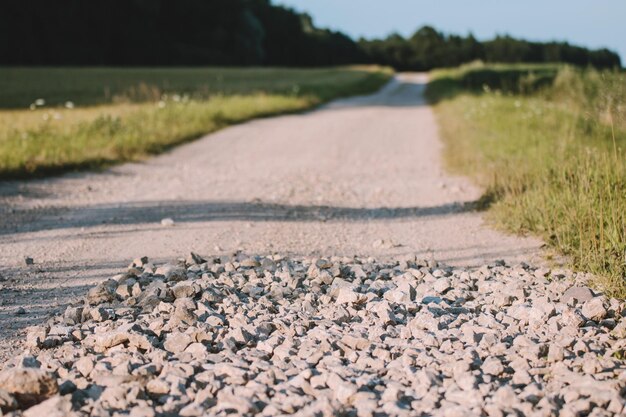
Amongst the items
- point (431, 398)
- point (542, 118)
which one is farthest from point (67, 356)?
point (542, 118)

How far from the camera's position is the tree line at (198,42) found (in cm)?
4859

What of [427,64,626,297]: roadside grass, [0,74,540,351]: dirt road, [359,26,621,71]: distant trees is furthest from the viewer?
[359,26,621,71]: distant trees

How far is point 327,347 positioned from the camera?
3723 millimetres

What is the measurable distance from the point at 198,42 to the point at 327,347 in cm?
6419

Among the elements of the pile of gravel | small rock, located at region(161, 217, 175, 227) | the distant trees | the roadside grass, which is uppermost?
the distant trees

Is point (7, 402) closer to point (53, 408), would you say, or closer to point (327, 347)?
point (53, 408)

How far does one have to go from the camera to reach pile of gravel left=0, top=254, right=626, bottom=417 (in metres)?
3.13

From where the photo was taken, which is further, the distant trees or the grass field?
the distant trees

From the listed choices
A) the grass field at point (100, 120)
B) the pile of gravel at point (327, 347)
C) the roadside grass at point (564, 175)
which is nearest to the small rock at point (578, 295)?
the pile of gravel at point (327, 347)

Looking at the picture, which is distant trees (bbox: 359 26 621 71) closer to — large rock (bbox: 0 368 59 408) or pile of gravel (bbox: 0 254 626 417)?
pile of gravel (bbox: 0 254 626 417)

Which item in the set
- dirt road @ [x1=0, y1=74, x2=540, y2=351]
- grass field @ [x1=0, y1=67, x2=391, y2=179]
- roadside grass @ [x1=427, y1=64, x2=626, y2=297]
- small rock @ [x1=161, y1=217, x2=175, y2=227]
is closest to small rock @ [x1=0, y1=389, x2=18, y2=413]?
dirt road @ [x1=0, y1=74, x2=540, y2=351]

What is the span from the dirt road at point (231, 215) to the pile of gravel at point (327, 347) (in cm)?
68

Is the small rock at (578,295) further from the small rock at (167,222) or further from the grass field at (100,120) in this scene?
the grass field at (100,120)

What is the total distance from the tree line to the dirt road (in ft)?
58.2
